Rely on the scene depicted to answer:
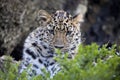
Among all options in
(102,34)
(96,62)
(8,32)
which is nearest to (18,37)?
(8,32)

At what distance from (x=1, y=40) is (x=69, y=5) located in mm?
3871

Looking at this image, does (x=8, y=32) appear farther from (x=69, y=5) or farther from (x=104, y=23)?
(x=104, y=23)

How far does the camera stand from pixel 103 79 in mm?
7188

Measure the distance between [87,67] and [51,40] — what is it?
3.02 meters

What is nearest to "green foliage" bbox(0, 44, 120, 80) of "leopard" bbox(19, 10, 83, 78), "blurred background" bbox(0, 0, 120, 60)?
"leopard" bbox(19, 10, 83, 78)

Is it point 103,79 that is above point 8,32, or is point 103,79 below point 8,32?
below

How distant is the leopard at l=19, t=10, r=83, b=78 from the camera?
10336 millimetres

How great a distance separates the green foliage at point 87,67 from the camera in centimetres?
722

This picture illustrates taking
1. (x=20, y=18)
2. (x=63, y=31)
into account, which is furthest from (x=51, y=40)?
(x=20, y=18)

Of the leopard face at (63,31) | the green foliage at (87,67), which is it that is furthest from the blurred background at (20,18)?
the green foliage at (87,67)

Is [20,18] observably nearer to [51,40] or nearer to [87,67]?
[51,40]

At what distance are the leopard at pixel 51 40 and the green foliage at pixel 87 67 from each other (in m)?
2.36

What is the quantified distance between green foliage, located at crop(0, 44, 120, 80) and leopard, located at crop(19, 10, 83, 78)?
7.74 ft

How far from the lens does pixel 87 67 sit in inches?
296
